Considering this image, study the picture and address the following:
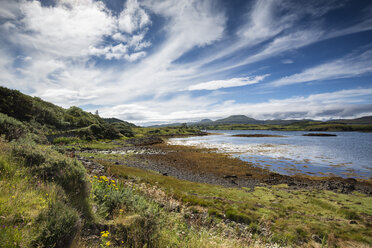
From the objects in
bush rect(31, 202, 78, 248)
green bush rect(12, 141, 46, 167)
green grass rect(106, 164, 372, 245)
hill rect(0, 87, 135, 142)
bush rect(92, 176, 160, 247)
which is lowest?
green grass rect(106, 164, 372, 245)

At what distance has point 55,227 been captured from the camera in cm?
374

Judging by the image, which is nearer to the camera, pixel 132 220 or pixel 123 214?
pixel 132 220

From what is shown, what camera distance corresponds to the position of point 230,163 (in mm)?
36562

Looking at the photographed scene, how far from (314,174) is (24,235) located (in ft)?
123

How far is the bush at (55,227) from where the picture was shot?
3.51 m

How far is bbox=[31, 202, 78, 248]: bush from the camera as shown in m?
3.51

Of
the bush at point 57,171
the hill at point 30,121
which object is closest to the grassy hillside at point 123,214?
the bush at point 57,171

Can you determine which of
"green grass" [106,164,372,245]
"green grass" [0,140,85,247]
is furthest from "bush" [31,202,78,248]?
"green grass" [106,164,372,245]

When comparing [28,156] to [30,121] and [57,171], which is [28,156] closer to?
[57,171]

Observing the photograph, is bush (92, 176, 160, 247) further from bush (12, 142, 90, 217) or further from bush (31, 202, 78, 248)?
bush (31, 202, 78, 248)

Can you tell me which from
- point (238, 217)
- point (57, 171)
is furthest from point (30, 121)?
point (238, 217)

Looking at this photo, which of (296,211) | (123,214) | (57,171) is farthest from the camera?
(296,211)

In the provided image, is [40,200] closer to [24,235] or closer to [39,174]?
[24,235]

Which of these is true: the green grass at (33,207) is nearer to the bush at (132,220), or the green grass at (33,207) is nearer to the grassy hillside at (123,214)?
the grassy hillside at (123,214)
